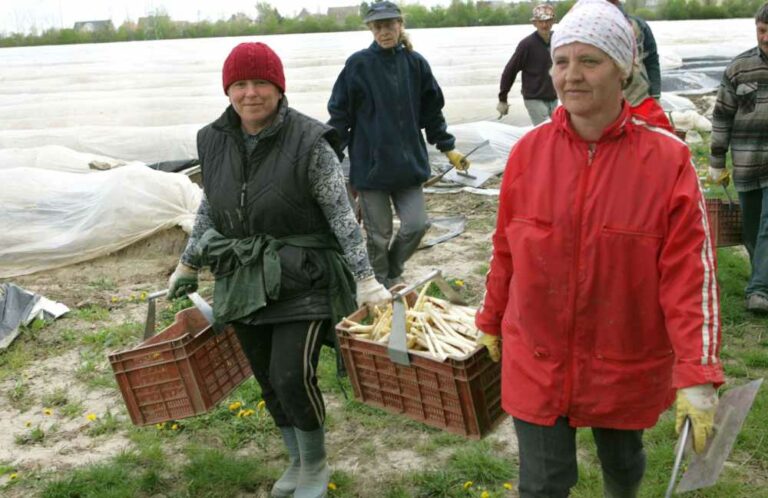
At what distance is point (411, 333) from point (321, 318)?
0.35 metres

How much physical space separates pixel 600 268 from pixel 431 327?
1196 millimetres

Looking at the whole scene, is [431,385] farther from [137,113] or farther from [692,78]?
[692,78]

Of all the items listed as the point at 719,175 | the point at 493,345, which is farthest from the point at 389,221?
the point at 493,345

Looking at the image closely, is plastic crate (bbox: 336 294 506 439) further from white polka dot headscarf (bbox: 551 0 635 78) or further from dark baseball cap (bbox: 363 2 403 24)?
dark baseball cap (bbox: 363 2 403 24)

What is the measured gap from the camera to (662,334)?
96.3 inches

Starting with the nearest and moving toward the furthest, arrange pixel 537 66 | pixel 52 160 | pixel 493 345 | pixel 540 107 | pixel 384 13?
pixel 493 345
pixel 384 13
pixel 537 66
pixel 540 107
pixel 52 160

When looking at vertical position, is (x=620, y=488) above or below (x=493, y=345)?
below

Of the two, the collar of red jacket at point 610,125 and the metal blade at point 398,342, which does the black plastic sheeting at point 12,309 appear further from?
the collar of red jacket at point 610,125

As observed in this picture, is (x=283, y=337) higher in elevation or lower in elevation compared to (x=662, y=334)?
lower

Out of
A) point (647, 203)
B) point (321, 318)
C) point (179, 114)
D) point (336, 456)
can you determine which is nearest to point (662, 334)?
point (647, 203)

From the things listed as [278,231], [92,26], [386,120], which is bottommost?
[278,231]

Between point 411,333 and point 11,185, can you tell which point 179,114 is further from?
point 411,333

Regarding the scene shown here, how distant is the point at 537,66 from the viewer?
29.6ft

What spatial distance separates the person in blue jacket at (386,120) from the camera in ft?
17.9
